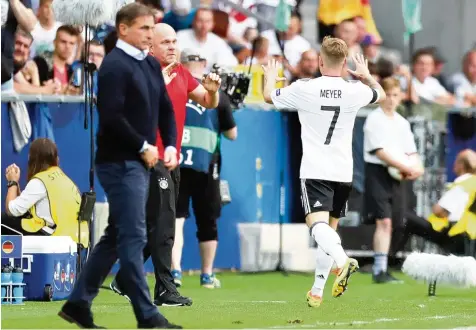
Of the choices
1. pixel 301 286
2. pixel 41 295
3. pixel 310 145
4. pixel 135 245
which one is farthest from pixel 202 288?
pixel 135 245

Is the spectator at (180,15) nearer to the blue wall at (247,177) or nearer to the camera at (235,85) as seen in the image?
the blue wall at (247,177)

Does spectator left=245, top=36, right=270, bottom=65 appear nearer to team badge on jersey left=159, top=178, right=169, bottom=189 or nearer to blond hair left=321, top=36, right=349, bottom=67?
blond hair left=321, top=36, right=349, bottom=67

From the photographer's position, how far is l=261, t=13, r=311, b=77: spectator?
19625mm

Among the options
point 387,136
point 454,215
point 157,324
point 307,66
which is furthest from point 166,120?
point 307,66

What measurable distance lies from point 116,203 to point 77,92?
272 inches

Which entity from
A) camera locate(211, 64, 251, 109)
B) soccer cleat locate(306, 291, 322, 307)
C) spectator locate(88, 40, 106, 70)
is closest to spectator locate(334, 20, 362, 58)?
camera locate(211, 64, 251, 109)

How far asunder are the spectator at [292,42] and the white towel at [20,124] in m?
5.12

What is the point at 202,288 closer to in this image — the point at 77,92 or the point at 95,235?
the point at 95,235

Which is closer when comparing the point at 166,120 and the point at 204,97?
the point at 166,120

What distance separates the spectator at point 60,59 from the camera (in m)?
16.2

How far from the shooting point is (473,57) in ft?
70.4

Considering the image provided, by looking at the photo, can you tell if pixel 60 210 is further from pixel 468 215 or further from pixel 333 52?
pixel 468 215

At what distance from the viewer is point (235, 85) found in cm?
1530

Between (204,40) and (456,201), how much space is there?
172 inches
